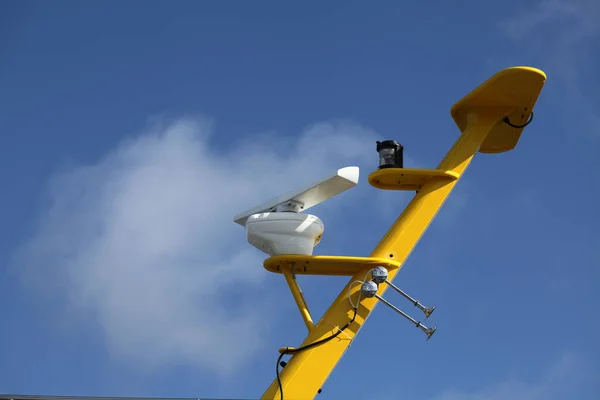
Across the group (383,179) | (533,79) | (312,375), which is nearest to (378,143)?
(383,179)

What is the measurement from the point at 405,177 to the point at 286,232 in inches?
55.8

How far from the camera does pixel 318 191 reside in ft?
29.3

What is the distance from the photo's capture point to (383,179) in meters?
9.34

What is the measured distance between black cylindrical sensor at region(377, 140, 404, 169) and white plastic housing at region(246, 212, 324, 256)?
3.32 ft

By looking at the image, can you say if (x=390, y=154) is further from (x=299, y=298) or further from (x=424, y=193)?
(x=299, y=298)

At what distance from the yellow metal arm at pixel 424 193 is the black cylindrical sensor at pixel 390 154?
6.3 inches

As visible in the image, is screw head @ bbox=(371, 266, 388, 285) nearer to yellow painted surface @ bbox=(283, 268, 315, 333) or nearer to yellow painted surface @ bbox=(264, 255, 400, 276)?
yellow painted surface @ bbox=(264, 255, 400, 276)

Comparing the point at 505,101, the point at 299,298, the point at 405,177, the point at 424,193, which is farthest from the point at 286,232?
the point at 505,101

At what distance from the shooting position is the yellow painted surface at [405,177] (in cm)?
921

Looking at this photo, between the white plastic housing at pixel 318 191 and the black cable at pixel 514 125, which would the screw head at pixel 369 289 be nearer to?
the white plastic housing at pixel 318 191

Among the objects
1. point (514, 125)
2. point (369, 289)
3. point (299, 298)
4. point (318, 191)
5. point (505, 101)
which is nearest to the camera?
point (369, 289)

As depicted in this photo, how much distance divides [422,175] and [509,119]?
1420 millimetres

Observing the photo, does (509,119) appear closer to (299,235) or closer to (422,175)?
(422,175)

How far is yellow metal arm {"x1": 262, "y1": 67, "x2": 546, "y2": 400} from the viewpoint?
27.6 feet
